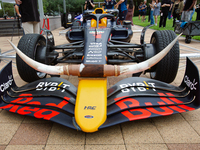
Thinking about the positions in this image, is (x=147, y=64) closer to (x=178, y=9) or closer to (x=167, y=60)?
(x=167, y=60)

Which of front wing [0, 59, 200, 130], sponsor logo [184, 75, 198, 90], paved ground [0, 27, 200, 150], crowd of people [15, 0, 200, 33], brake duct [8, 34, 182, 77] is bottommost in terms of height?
paved ground [0, 27, 200, 150]

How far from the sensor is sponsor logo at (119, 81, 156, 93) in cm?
213

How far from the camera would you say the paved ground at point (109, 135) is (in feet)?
5.32

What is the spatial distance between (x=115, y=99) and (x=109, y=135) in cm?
41

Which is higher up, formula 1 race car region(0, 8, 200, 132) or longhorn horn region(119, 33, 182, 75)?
longhorn horn region(119, 33, 182, 75)

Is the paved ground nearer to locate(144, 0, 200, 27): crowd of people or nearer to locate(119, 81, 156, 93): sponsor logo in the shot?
locate(119, 81, 156, 93): sponsor logo

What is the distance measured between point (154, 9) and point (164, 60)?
9.85 meters

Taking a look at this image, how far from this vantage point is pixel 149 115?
1.74 meters

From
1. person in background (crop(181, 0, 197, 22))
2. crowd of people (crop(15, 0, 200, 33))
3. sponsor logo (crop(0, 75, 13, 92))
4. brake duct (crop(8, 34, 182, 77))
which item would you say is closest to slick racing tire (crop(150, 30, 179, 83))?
brake duct (crop(8, 34, 182, 77))

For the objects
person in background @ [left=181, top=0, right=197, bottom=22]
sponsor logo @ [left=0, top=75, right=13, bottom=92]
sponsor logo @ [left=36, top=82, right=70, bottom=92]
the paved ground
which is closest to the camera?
the paved ground

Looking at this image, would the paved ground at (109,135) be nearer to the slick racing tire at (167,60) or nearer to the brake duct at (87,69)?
the brake duct at (87,69)

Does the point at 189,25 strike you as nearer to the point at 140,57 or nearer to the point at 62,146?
the point at 140,57

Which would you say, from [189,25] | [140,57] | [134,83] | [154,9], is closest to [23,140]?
[134,83]

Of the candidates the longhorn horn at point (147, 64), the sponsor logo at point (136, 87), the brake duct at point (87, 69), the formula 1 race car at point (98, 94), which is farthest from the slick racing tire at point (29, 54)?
the longhorn horn at point (147, 64)
